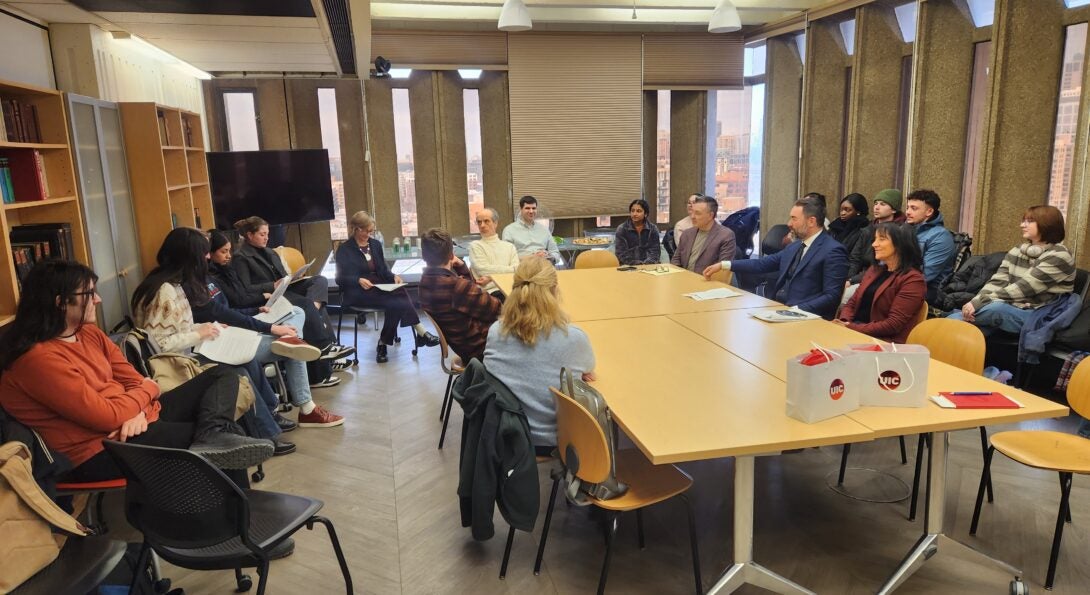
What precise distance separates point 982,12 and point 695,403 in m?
5.54

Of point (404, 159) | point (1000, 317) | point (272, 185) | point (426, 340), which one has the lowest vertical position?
point (426, 340)

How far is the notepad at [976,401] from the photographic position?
8.27 feet

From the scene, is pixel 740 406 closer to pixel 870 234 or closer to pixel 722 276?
pixel 722 276

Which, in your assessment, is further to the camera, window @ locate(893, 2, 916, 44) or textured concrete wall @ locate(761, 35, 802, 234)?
textured concrete wall @ locate(761, 35, 802, 234)

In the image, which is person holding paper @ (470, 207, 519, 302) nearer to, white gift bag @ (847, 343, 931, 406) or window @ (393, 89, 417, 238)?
window @ (393, 89, 417, 238)

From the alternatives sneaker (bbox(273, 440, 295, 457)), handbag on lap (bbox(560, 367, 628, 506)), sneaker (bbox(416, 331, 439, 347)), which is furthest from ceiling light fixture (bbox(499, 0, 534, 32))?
handbag on lap (bbox(560, 367, 628, 506))

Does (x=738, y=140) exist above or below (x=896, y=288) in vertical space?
above

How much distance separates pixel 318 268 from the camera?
8.38 metres

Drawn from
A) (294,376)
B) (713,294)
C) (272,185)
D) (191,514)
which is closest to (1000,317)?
(713,294)

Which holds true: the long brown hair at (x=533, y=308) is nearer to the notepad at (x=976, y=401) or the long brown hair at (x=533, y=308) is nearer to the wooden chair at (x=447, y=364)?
the wooden chair at (x=447, y=364)

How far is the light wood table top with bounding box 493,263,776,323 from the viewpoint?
4246 millimetres

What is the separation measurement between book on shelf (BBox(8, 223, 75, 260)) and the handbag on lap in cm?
290

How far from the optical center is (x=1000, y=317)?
16.0ft

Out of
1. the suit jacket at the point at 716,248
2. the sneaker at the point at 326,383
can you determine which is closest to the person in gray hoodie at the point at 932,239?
the suit jacket at the point at 716,248
